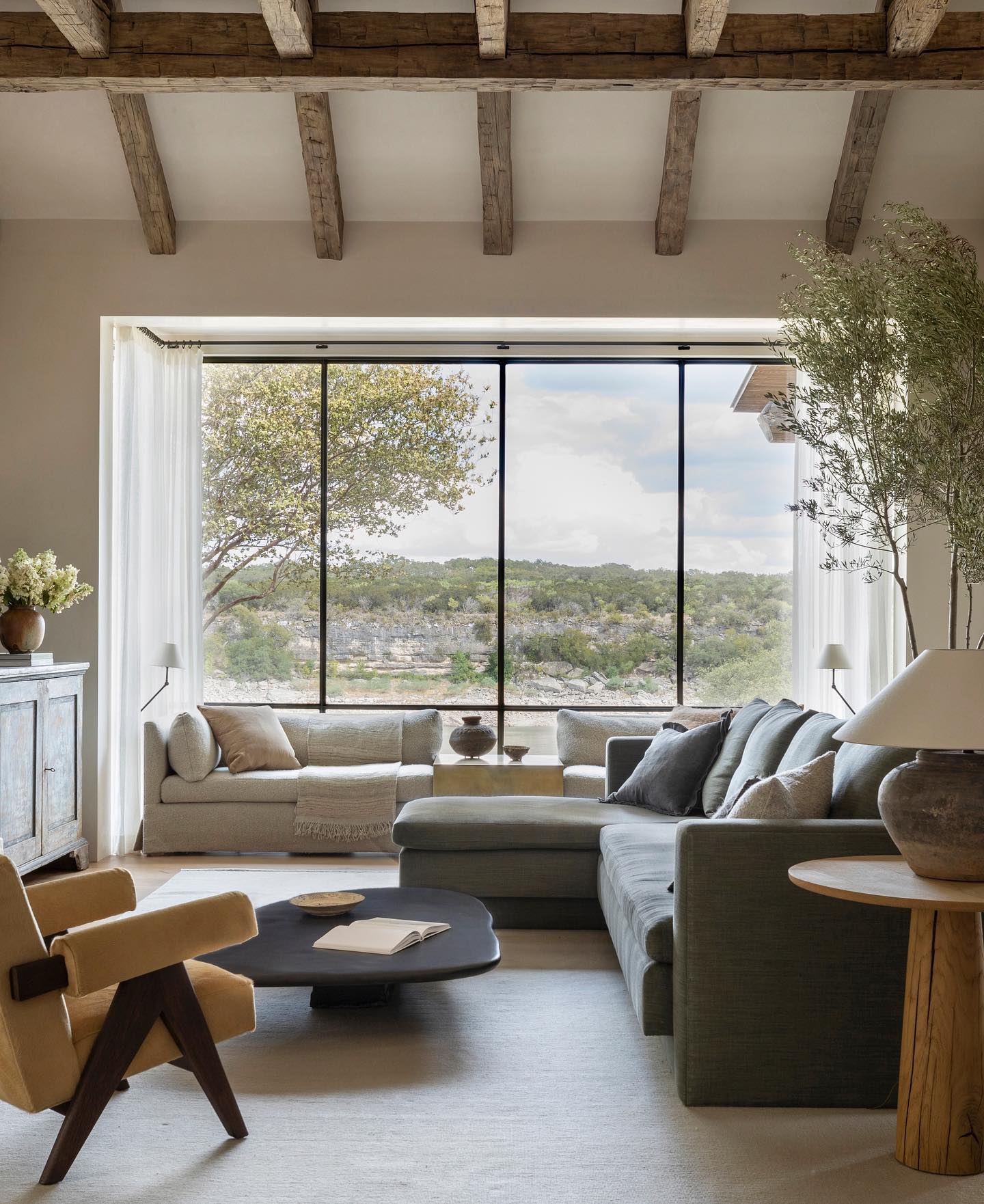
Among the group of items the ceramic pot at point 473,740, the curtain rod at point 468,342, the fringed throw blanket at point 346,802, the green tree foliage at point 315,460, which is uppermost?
the curtain rod at point 468,342

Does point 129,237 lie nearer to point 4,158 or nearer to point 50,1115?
point 4,158

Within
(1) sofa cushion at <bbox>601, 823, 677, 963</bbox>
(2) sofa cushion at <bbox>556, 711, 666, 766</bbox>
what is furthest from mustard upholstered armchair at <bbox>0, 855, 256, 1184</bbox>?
(2) sofa cushion at <bbox>556, 711, 666, 766</bbox>

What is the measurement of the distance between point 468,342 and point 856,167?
2.54m

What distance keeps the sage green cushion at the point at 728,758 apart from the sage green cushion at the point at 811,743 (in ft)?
2.05

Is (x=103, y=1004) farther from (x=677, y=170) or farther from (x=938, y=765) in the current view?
(x=677, y=170)

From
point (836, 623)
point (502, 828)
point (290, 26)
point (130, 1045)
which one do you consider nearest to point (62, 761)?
point (502, 828)

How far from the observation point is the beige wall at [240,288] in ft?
19.6

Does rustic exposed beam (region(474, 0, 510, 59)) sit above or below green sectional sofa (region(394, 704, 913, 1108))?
above

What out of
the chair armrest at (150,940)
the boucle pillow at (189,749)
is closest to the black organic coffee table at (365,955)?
the chair armrest at (150,940)

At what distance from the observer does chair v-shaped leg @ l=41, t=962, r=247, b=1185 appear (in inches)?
88.8

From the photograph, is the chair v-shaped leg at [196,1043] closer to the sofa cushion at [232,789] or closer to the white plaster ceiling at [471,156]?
the sofa cushion at [232,789]

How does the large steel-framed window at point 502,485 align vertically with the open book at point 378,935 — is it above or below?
above

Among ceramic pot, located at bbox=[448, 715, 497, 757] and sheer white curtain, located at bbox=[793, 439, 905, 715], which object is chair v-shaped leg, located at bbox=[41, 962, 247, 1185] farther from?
sheer white curtain, located at bbox=[793, 439, 905, 715]

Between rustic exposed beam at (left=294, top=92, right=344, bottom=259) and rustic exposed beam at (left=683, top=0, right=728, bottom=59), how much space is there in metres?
1.81
